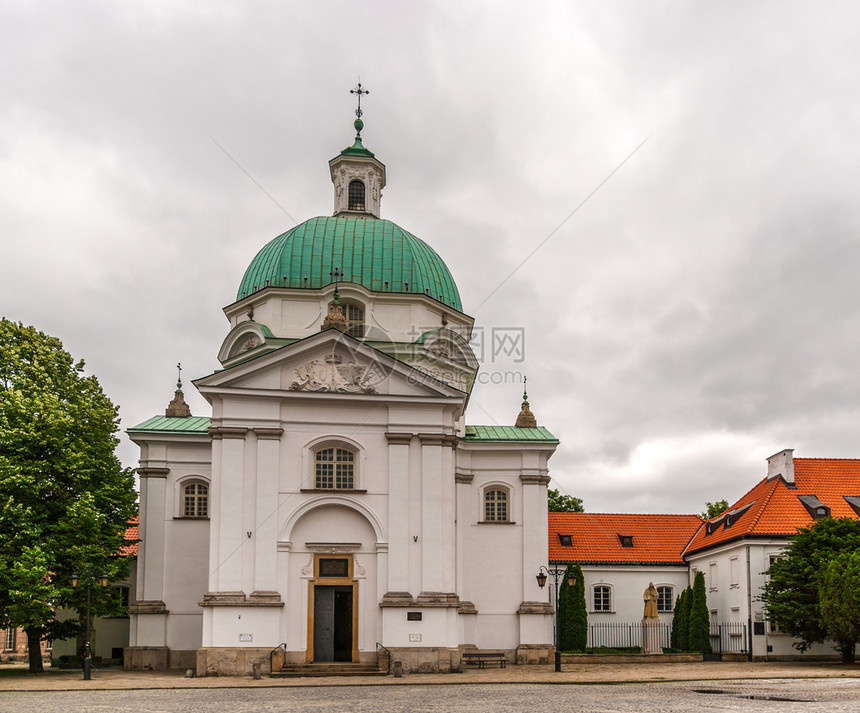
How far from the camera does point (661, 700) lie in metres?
20.9

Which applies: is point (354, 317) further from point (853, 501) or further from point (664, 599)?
point (853, 501)

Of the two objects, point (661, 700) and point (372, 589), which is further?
point (372, 589)

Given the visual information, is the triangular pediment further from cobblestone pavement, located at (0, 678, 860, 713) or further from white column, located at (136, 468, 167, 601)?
cobblestone pavement, located at (0, 678, 860, 713)

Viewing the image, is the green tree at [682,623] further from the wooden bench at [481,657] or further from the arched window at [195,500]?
the arched window at [195,500]

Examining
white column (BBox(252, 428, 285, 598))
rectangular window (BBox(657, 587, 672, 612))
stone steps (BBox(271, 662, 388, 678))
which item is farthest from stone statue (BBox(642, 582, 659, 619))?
white column (BBox(252, 428, 285, 598))

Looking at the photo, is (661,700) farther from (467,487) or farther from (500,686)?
(467,487)

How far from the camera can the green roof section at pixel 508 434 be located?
38031 mm

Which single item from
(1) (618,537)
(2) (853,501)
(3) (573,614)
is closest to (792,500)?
(2) (853,501)

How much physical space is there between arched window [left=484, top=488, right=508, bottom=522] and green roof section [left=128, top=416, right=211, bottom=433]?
11388 millimetres

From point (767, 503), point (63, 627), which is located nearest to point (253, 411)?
point (63, 627)

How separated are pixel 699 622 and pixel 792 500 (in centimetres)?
688

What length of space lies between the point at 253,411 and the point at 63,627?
10.6 meters

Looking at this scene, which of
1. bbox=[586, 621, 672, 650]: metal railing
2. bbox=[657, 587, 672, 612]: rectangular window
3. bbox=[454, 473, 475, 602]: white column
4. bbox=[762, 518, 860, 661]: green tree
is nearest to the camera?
bbox=[762, 518, 860, 661]: green tree

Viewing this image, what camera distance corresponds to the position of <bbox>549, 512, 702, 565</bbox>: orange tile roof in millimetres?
47406
